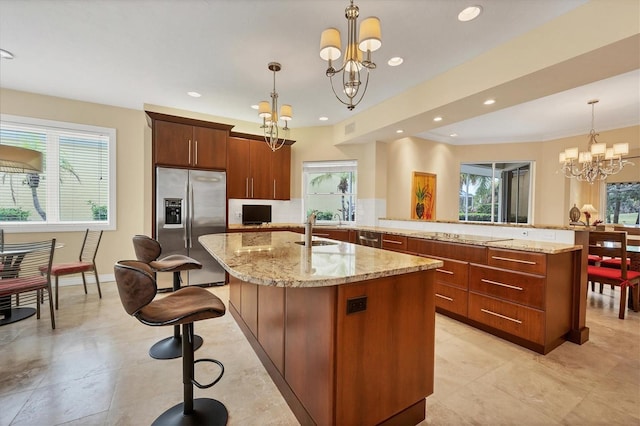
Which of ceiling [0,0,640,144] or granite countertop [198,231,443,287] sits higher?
ceiling [0,0,640,144]

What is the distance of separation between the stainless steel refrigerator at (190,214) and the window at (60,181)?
47.6 inches

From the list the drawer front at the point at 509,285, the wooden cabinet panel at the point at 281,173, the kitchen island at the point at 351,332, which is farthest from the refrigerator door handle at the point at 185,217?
the drawer front at the point at 509,285

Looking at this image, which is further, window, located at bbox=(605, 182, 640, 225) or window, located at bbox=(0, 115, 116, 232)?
window, located at bbox=(605, 182, 640, 225)

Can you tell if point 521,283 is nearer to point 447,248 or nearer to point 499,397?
point 447,248

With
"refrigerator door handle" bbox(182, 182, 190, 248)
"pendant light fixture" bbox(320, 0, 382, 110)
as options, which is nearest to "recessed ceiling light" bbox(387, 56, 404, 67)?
"pendant light fixture" bbox(320, 0, 382, 110)

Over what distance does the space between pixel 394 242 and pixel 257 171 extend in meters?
2.83

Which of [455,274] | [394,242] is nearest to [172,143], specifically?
[394,242]

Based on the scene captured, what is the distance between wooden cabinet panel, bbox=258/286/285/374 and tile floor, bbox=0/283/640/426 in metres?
0.21

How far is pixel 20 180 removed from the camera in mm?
4023

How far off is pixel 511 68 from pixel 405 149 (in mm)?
3139

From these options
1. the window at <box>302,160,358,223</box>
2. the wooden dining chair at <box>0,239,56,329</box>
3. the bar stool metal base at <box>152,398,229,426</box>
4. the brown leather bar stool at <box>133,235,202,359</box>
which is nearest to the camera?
the bar stool metal base at <box>152,398,229,426</box>

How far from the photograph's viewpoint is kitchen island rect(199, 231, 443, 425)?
135 centimetres

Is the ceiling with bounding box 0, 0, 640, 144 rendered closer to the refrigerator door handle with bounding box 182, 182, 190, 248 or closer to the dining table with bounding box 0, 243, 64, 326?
the refrigerator door handle with bounding box 182, 182, 190, 248

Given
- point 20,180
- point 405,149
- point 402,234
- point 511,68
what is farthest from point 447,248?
point 20,180
